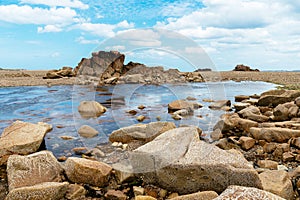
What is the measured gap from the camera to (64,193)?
3.75m

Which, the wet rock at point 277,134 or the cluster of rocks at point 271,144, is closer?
the cluster of rocks at point 271,144

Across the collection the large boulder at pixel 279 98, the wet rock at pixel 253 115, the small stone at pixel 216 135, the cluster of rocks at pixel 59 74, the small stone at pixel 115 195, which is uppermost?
the cluster of rocks at pixel 59 74

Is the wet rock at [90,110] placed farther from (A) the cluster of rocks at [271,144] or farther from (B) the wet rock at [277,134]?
(B) the wet rock at [277,134]

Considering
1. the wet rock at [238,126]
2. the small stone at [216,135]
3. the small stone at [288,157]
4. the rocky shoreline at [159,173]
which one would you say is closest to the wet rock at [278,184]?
the rocky shoreline at [159,173]

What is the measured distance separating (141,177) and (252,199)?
6.50 ft

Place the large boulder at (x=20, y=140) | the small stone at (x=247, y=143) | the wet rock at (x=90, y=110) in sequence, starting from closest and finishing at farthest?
the large boulder at (x=20, y=140), the small stone at (x=247, y=143), the wet rock at (x=90, y=110)

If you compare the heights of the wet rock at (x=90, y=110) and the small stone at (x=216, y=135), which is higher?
the wet rock at (x=90, y=110)

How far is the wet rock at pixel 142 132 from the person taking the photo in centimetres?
611

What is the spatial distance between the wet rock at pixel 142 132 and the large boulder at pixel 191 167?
67.8 inches

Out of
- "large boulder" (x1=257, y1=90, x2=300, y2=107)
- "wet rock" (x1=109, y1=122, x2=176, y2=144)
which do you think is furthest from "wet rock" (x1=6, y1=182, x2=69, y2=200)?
"large boulder" (x1=257, y1=90, x2=300, y2=107)

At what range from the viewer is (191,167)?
3715mm

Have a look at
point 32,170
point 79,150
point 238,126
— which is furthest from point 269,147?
point 32,170

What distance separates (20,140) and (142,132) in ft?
8.84

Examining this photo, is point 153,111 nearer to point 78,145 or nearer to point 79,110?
point 79,110
